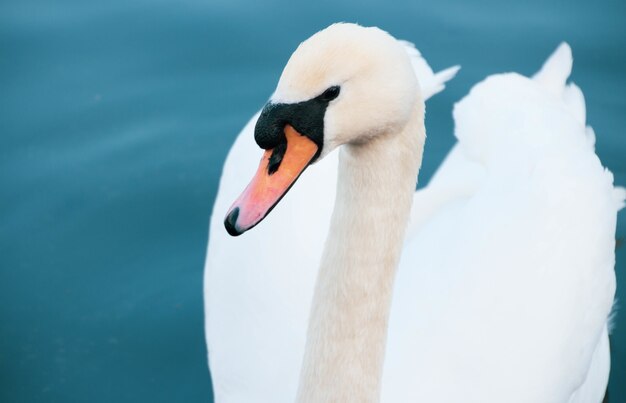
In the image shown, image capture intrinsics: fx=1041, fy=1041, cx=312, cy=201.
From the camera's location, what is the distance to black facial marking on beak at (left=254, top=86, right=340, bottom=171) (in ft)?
8.21

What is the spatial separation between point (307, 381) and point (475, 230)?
126 cm

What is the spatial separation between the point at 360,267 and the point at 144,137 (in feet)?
10.8

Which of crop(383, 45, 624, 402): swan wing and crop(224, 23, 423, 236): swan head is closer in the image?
crop(224, 23, 423, 236): swan head

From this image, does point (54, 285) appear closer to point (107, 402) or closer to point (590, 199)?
point (107, 402)

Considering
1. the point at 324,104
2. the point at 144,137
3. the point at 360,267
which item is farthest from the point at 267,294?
the point at 144,137

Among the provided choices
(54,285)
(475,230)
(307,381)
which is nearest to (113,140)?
(54,285)

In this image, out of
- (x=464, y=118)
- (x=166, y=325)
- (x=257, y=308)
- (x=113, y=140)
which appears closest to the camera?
(x=257, y=308)

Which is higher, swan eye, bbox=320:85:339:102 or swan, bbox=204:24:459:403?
swan eye, bbox=320:85:339:102

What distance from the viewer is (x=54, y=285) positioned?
5.30 m

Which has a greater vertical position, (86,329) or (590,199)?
(590,199)

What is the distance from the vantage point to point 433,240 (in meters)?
4.27

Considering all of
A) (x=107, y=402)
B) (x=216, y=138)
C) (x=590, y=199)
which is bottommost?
(x=107, y=402)

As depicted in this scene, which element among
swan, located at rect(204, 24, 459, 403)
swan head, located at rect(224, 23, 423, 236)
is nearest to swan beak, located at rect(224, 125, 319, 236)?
swan head, located at rect(224, 23, 423, 236)

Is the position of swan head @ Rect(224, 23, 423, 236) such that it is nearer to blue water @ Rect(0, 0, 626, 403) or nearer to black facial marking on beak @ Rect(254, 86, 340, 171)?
black facial marking on beak @ Rect(254, 86, 340, 171)
